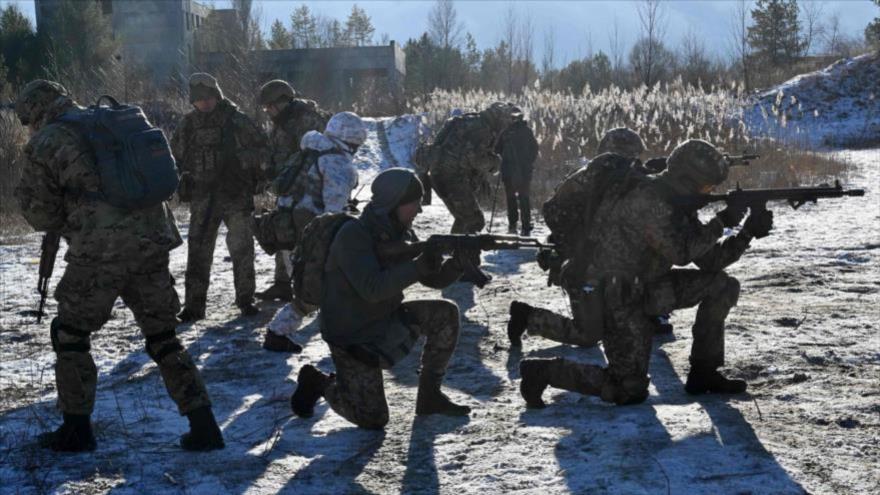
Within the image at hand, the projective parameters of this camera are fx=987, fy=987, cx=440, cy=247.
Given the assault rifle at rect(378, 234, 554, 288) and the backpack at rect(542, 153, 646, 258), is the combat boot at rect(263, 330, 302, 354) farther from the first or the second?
the assault rifle at rect(378, 234, 554, 288)

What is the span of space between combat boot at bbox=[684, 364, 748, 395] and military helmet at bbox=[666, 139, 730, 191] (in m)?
1.02

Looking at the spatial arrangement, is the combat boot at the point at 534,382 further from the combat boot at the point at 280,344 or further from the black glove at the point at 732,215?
the combat boot at the point at 280,344

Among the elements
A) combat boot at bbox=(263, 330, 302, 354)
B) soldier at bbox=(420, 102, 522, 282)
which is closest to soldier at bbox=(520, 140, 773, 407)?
combat boot at bbox=(263, 330, 302, 354)

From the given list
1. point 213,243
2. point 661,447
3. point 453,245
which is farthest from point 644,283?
point 213,243

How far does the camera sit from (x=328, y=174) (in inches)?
279

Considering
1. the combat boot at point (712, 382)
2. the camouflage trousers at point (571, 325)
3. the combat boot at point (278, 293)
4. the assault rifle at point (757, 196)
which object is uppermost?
the assault rifle at point (757, 196)

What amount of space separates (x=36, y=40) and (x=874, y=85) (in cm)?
2997

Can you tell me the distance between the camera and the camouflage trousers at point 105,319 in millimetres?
4637

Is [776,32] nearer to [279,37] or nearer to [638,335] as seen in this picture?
[279,37]

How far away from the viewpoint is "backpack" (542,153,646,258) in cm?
546

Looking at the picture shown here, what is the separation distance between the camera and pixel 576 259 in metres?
5.64

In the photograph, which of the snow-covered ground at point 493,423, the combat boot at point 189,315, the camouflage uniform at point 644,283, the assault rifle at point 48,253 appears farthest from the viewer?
the combat boot at point 189,315

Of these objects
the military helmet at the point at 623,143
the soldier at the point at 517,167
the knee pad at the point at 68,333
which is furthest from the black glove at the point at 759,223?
the soldier at the point at 517,167

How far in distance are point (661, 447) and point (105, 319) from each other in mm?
2702
